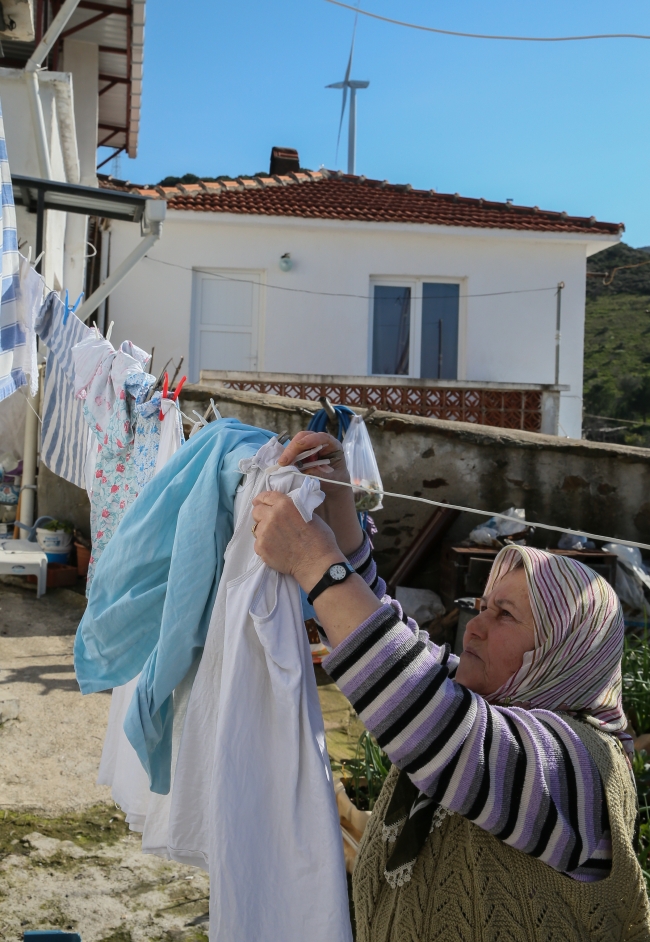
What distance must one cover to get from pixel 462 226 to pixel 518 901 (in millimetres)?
12109

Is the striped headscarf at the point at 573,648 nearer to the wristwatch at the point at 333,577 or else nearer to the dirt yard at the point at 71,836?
the wristwatch at the point at 333,577

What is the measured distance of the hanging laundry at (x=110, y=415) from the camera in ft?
8.89

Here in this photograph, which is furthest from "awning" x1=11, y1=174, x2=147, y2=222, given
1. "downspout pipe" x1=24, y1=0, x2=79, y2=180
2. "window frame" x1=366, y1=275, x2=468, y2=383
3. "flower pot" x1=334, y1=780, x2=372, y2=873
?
"window frame" x1=366, y1=275, x2=468, y2=383

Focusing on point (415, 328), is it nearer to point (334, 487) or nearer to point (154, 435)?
point (154, 435)

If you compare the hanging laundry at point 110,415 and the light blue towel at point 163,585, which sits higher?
the hanging laundry at point 110,415

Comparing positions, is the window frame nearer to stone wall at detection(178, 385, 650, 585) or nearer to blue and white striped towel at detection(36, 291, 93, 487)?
stone wall at detection(178, 385, 650, 585)

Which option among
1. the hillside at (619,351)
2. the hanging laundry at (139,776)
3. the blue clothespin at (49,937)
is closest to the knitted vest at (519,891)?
the hanging laundry at (139,776)

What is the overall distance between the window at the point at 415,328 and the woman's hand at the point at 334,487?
11.3 metres

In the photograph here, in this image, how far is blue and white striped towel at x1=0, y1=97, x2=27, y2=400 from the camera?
1.62 metres

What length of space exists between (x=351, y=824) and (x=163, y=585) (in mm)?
1505

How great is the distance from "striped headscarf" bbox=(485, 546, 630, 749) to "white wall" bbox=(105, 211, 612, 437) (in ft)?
36.4

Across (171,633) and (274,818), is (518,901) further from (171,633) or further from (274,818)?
(171,633)

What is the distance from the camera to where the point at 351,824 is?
280cm

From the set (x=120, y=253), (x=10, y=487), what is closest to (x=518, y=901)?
(x=10, y=487)
